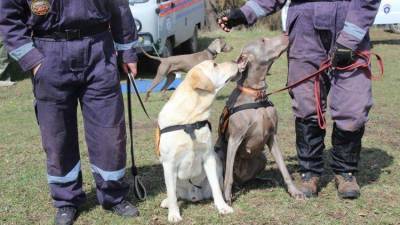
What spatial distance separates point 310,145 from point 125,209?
145cm

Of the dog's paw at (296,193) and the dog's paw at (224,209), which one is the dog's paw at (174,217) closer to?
the dog's paw at (224,209)

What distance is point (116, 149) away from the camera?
3.96 m

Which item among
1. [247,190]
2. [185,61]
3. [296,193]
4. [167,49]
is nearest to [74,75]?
[247,190]

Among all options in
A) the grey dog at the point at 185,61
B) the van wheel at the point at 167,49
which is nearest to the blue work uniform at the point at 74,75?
the grey dog at the point at 185,61

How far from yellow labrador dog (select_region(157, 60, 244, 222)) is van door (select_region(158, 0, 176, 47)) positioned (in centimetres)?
636

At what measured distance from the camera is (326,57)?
4121 mm

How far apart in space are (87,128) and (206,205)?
3.37 feet

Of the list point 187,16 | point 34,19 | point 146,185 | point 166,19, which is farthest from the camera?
point 187,16

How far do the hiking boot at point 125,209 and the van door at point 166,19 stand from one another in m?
6.36

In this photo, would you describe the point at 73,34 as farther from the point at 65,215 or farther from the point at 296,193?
the point at 296,193

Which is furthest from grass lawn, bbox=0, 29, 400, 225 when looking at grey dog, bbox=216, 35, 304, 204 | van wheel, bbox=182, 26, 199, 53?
van wheel, bbox=182, 26, 199, 53

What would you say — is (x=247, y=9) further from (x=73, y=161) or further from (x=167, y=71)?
(x=167, y=71)

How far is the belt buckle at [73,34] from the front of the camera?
3.63 metres

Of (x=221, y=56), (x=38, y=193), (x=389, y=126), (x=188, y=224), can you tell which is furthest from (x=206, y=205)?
(x=221, y=56)
